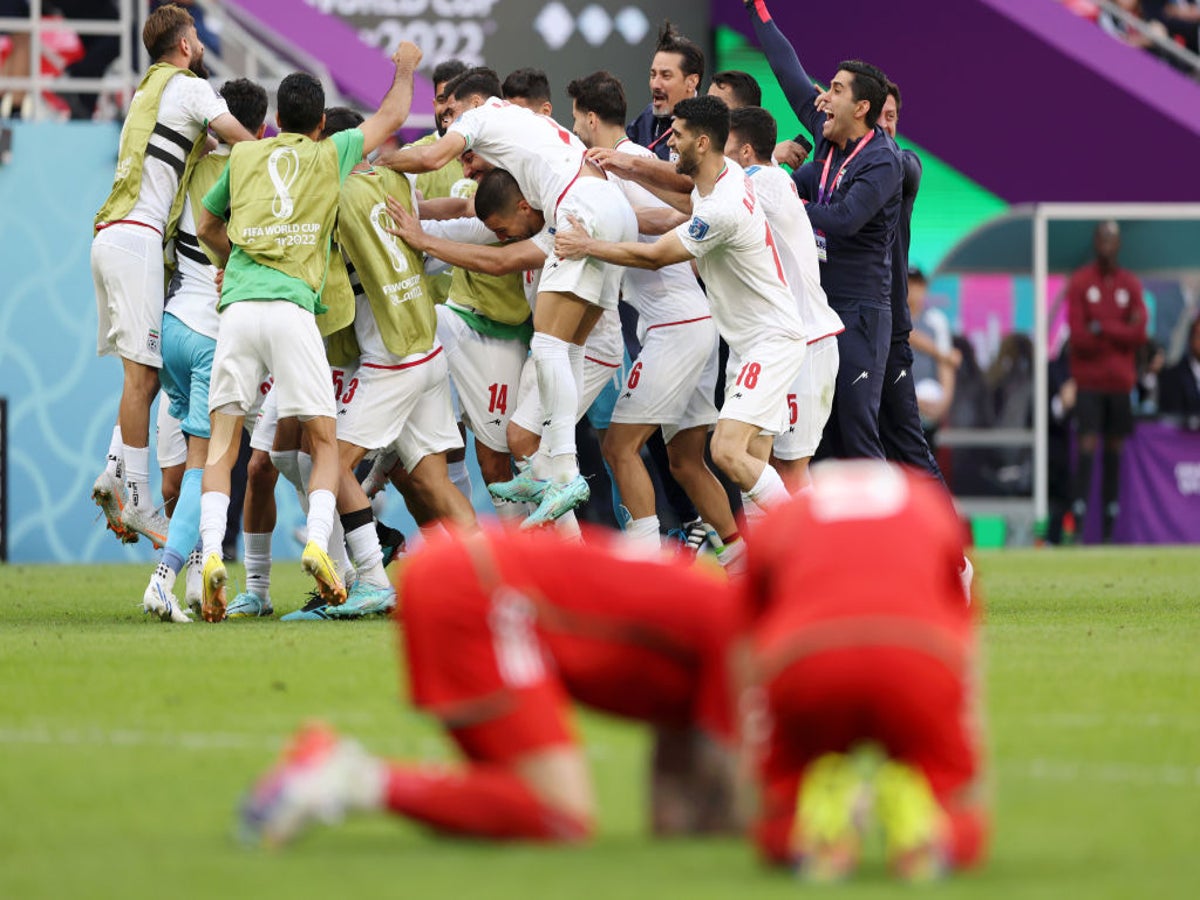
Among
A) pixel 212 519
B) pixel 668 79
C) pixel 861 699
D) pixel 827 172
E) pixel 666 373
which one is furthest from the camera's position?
pixel 668 79

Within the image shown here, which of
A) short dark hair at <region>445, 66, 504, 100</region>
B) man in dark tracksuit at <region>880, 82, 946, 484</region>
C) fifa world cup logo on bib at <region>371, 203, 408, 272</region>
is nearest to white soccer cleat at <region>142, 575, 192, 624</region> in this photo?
fifa world cup logo on bib at <region>371, 203, 408, 272</region>

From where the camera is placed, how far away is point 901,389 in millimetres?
11109

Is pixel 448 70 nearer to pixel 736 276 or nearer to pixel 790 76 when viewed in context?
pixel 790 76

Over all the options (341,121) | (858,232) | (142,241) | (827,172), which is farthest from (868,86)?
(142,241)

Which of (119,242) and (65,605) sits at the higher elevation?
(119,242)

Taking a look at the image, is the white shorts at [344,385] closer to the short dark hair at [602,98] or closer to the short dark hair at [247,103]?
the short dark hair at [247,103]

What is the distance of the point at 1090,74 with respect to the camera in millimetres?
21062

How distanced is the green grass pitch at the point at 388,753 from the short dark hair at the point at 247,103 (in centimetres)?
265

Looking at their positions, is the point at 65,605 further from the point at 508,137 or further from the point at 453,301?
the point at 508,137

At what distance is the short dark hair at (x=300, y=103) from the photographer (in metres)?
10.0

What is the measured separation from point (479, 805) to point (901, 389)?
7.20m

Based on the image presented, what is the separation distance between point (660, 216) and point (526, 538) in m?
6.78

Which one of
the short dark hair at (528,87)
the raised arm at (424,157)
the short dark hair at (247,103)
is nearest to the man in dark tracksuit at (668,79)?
the short dark hair at (528,87)

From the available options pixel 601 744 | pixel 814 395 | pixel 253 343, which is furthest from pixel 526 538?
pixel 814 395
